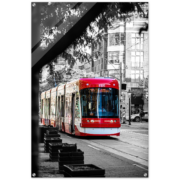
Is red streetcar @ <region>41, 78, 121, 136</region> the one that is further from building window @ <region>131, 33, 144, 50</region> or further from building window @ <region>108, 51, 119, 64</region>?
building window @ <region>131, 33, 144, 50</region>

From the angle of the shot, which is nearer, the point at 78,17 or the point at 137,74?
the point at 78,17

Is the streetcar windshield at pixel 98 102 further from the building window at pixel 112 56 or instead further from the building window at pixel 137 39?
the building window at pixel 137 39

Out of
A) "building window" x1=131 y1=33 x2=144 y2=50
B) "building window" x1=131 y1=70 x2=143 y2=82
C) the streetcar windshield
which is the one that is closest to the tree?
"building window" x1=131 y1=33 x2=144 y2=50

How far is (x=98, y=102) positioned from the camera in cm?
1770

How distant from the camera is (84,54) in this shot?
8.03m

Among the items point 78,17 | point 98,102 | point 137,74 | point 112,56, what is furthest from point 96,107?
point 137,74

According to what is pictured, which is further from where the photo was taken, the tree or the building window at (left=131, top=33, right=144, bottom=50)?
the building window at (left=131, top=33, right=144, bottom=50)

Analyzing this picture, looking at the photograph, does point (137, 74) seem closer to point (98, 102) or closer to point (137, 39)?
point (98, 102)

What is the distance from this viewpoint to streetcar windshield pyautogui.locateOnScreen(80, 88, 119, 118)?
1780 cm

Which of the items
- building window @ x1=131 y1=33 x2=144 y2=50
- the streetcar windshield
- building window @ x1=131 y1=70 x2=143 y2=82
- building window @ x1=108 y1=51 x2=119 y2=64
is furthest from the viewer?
building window @ x1=131 y1=70 x2=143 y2=82

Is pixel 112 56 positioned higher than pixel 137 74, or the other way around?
pixel 137 74

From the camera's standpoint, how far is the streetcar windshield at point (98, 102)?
17.8 meters
